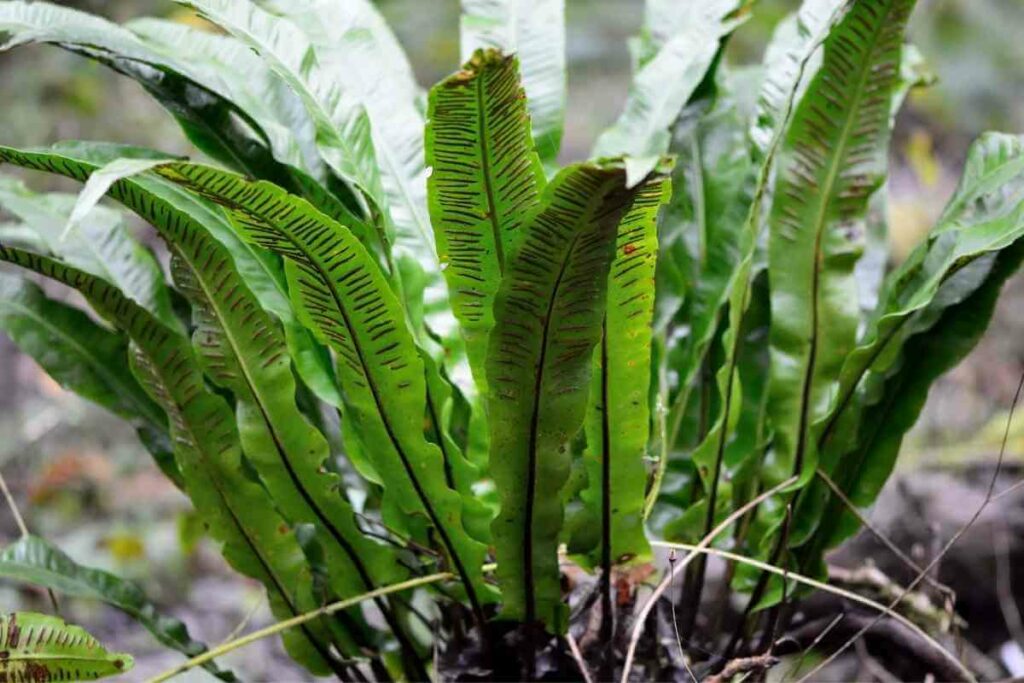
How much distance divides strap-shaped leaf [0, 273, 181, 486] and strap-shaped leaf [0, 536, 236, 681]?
13 centimetres

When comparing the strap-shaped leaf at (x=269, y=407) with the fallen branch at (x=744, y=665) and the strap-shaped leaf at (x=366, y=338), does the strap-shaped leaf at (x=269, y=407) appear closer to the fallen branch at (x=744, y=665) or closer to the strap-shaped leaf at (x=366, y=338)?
the strap-shaped leaf at (x=366, y=338)

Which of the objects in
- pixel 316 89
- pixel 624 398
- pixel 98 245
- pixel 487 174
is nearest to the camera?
pixel 487 174

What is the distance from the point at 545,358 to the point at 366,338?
169 mm

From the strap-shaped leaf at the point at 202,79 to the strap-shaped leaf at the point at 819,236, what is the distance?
1.66 ft

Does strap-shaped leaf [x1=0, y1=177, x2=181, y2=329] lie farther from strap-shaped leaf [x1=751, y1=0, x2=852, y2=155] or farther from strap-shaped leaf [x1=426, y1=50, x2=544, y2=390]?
strap-shaped leaf [x1=751, y1=0, x2=852, y2=155]

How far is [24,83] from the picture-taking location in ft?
10.7

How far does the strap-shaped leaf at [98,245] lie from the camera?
3.34ft

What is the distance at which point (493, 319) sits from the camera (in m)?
0.75

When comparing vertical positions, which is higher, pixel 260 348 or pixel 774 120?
pixel 774 120

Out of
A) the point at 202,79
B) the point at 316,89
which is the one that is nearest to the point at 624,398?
the point at 316,89


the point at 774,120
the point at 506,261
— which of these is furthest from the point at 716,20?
the point at 506,261

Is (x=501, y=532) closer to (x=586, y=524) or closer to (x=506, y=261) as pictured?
(x=586, y=524)

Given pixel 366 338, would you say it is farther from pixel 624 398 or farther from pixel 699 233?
pixel 699 233

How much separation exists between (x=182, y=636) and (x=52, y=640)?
0.23 metres
